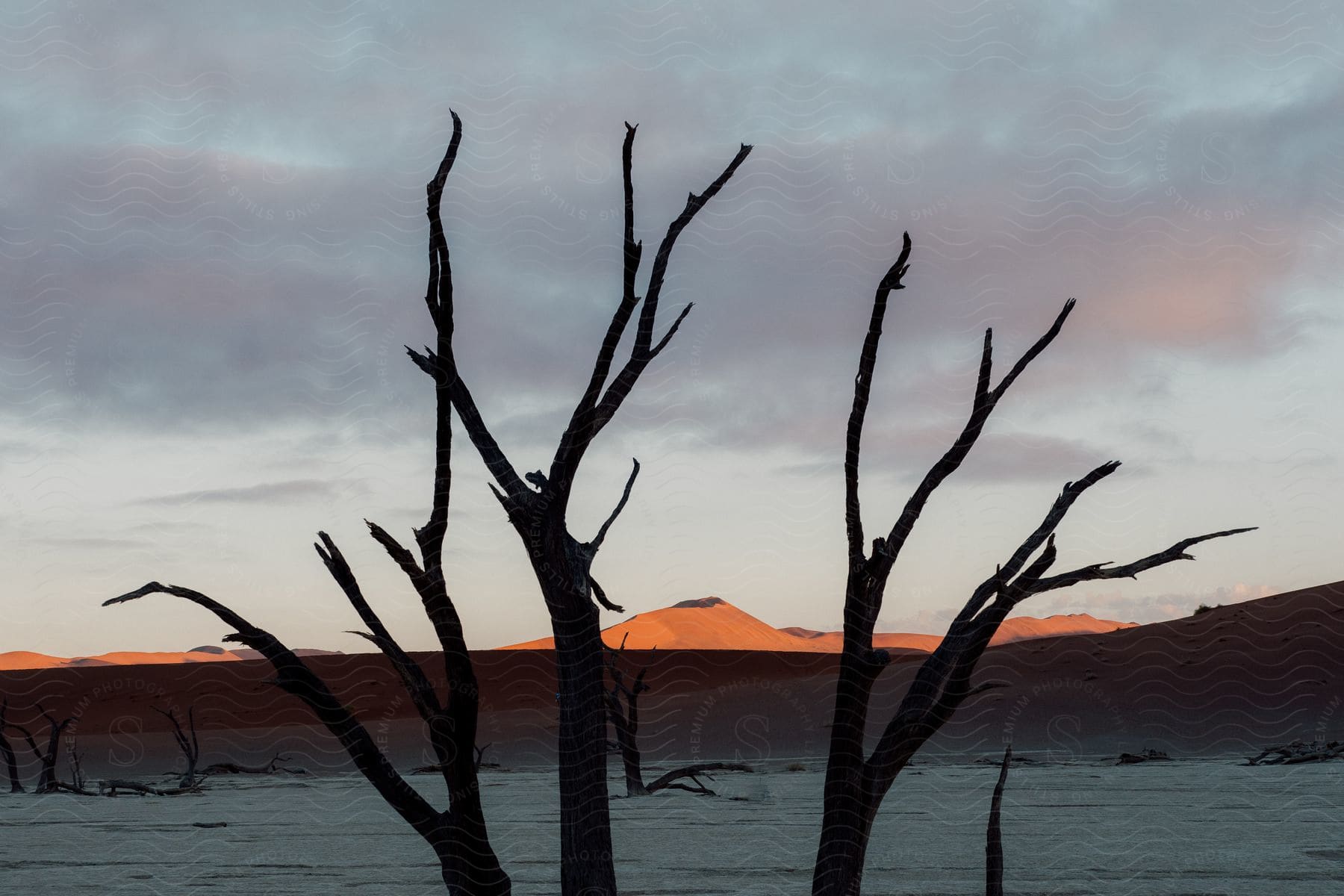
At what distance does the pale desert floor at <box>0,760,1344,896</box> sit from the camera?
7367 mm

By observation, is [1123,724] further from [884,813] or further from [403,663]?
[403,663]

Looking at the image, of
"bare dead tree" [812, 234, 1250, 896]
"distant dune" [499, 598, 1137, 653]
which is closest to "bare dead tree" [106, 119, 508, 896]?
"bare dead tree" [812, 234, 1250, 896]

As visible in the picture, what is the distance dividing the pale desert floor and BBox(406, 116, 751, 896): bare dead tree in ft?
13.0

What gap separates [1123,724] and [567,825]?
21031mm

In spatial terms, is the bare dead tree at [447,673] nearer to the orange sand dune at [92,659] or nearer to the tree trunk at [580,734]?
the tree trunk at [580,734]

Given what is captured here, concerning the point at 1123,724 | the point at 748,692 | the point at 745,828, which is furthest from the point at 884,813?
the point at 748,692

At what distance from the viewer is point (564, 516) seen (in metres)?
3.18

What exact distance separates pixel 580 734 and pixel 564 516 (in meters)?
0.52

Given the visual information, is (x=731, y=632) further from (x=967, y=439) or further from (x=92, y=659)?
(x=967, y=439)

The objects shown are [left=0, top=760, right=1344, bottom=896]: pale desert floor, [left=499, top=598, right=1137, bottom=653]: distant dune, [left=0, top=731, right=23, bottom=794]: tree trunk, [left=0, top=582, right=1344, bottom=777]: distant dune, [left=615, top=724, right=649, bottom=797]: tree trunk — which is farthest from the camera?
[left=499, top=598, right=1137, bottom=653]: distant dune

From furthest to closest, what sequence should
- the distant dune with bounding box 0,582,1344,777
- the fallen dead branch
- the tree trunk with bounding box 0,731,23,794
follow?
the distant dune with bounding box 0,582,1344,777 < the fallen dead branch < the tree trunk with bounding box 0,731,23,794

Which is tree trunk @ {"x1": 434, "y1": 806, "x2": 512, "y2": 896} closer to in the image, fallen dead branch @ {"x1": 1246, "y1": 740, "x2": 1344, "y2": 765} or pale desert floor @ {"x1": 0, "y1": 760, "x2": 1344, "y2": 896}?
pale desert floor @ {"x1": 0, "y1": 760, "x2": 1344, "y2": 896}

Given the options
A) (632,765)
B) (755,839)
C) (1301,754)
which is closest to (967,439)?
(755,839)

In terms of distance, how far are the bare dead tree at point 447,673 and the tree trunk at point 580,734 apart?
0.08 m
